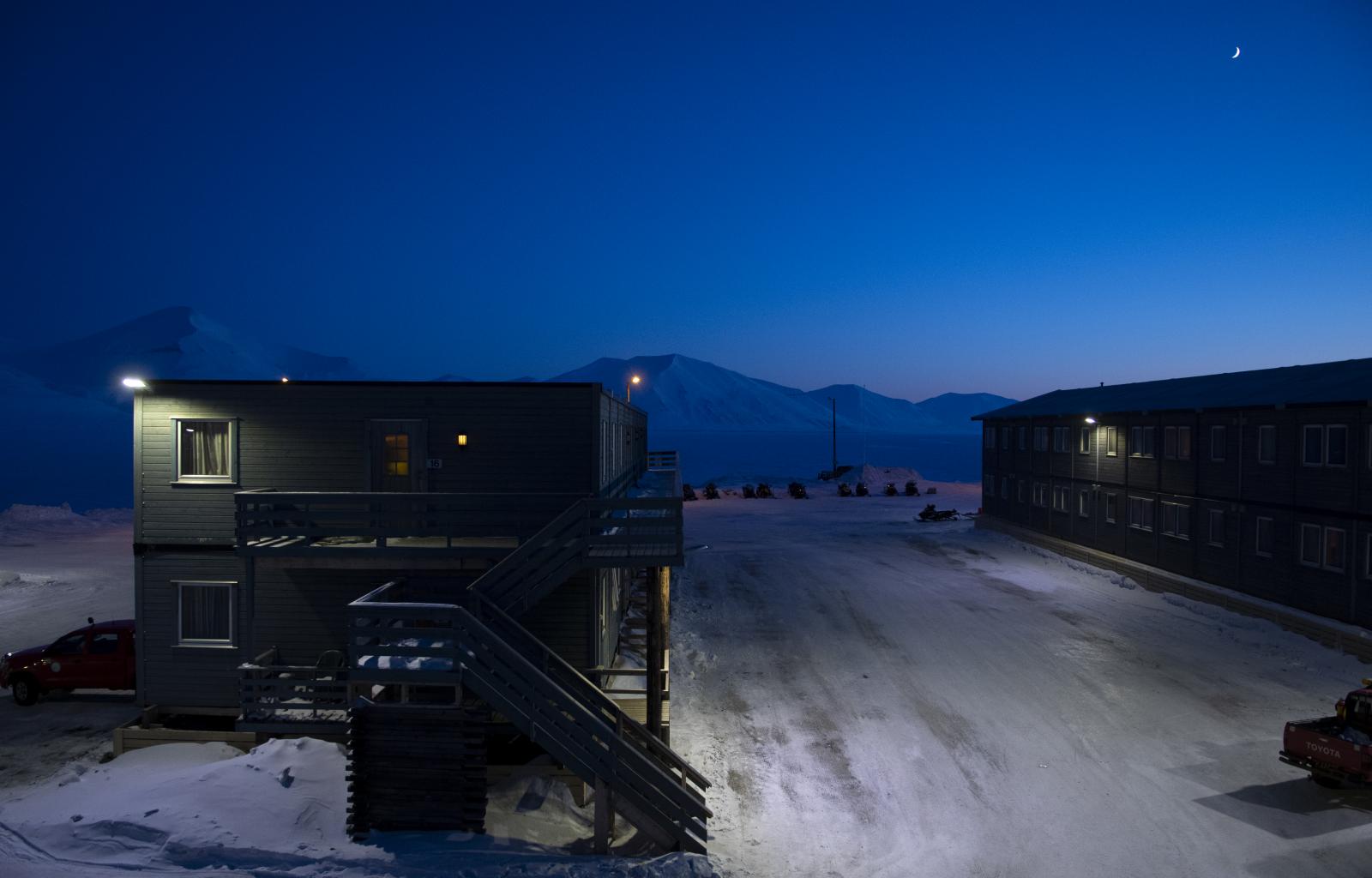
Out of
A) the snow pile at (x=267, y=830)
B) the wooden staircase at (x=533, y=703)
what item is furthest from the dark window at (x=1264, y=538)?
the snow pile at (x=267, y=830)

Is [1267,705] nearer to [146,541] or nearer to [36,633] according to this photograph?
[146,541]

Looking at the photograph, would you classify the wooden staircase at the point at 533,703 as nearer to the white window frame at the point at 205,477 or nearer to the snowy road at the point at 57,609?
the white window frame at the point at 205,477

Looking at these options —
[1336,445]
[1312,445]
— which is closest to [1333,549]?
[1336,445]

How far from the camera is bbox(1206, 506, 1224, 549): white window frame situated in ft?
87.0

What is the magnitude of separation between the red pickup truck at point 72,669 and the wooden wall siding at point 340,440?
305 cm

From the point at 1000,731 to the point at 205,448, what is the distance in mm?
17471

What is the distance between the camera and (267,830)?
1121 cm

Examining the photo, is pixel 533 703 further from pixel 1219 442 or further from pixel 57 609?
pixel 1219 442

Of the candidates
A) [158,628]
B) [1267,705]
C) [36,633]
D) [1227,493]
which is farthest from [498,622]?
[1227,493]

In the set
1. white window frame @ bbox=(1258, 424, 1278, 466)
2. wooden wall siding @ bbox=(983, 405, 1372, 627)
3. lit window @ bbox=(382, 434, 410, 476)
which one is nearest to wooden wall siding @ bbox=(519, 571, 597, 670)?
lit window @ bbox=(382, 434, 410, 476)

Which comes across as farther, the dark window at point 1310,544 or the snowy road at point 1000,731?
the dark window at point 1310,544

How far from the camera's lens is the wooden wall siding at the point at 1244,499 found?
21.4 metres

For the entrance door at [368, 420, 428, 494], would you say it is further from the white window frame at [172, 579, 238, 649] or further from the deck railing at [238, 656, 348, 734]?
the deck railing at [238, 656, 348, 734]

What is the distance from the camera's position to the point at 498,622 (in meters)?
12.8
